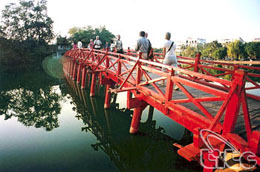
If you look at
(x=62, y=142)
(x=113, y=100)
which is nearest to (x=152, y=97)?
(x=62, y=142)

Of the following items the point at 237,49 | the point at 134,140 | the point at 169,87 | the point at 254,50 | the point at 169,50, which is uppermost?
the point at 237,49

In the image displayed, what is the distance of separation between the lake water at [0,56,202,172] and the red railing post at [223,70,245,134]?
3.38 meters

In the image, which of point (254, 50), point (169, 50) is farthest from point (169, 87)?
point (254, 50)

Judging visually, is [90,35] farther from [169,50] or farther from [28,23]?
[169,50]

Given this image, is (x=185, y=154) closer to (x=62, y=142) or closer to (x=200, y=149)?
(x=200, y=149)

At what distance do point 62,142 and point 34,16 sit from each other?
141ft

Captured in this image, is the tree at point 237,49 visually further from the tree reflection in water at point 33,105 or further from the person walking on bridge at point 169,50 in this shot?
the person walking on bridge at point 169,50

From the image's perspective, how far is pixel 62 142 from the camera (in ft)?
24.6

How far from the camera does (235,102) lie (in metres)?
2.75

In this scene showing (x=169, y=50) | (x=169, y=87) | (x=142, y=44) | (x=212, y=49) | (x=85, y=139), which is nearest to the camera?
(x=169, y=87)

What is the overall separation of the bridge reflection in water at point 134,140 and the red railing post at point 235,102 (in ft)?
11.1

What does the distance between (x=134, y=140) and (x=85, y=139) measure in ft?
7.72
